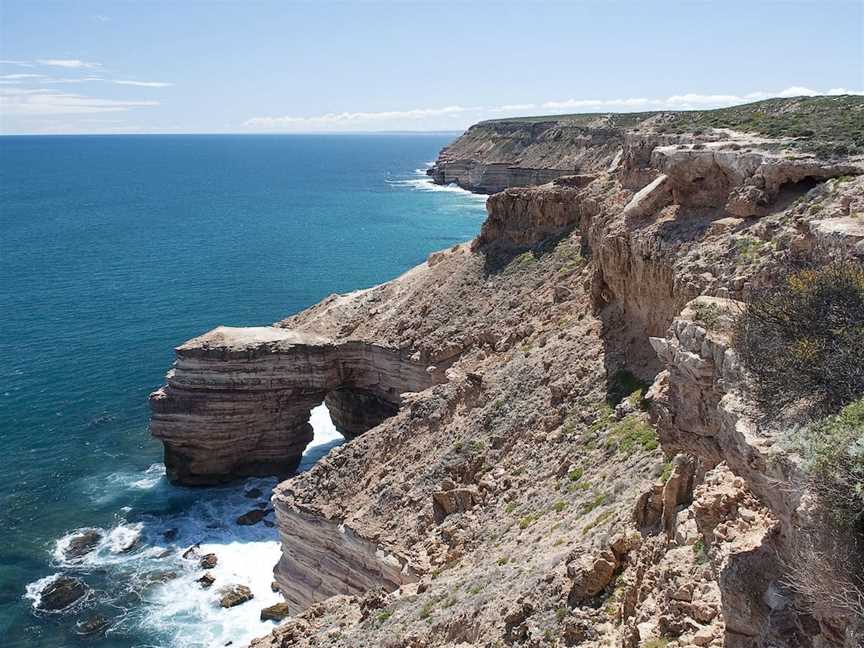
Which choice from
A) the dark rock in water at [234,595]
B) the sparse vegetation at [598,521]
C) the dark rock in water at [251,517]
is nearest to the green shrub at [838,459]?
the sparse vegetation at [598,521]

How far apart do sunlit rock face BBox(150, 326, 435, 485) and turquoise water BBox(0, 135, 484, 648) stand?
Answer: 7.27ft

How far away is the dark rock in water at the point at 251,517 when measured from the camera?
43906 mm

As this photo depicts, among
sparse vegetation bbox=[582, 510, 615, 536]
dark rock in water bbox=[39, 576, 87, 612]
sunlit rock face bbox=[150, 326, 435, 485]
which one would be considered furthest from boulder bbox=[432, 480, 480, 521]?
dark rock in water bbox=[39, 576, 87, 612]

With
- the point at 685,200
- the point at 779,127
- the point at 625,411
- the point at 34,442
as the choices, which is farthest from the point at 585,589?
the point at 34,442

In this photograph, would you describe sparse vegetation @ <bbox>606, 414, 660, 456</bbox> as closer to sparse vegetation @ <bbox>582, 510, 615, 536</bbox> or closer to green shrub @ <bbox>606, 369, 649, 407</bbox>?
green shrub @ <bbox>606, 369, 649, 407</bbox>

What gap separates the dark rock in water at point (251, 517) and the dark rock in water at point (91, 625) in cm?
978

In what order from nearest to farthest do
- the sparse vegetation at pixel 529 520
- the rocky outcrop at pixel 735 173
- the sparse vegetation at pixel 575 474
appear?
1. the rocky outcrop at pixel 735 173
2. the sparse vegetation at pixel 529 520
3. the sparse vegetation at pixel 575 474

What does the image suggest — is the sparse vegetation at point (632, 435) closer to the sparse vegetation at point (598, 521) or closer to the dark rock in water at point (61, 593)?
the sparse vegetation at point (598, 521)

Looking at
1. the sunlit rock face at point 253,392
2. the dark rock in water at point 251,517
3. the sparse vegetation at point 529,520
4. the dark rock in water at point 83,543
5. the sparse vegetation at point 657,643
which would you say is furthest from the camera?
the sunlit rock face at point 253,392

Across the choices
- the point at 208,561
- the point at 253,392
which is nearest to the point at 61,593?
the point at 208,561

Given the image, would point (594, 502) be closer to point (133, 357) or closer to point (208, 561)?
point (208, 561)

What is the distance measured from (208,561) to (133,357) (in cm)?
2696

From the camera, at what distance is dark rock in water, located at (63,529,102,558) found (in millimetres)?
40125

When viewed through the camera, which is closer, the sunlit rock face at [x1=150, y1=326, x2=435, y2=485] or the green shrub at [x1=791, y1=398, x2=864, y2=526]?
the green shrub at [x1=791, y1=398, x2=864, y2=526]
